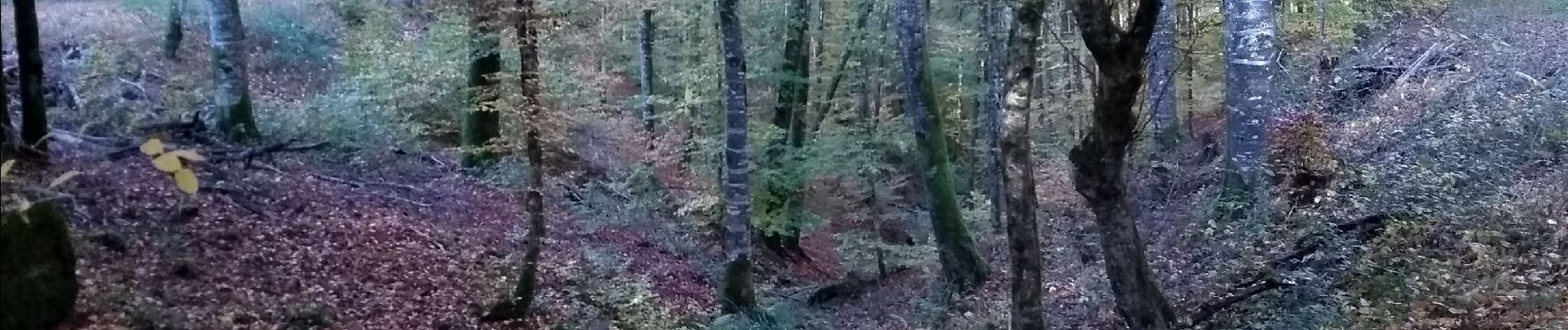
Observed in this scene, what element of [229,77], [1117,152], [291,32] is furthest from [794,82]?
[291,32]

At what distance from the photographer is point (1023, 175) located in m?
8.05

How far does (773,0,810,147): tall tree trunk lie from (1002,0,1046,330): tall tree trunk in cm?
796

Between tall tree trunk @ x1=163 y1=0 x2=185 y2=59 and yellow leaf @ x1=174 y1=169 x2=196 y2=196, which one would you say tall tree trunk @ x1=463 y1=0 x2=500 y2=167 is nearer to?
yellow leaf @ x1=174 y1=169 x2=196 y2=196

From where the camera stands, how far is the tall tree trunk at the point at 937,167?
1349 centimetres

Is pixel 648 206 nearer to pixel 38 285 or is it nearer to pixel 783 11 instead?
pixel 783 11

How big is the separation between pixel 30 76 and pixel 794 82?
9862 millimetres

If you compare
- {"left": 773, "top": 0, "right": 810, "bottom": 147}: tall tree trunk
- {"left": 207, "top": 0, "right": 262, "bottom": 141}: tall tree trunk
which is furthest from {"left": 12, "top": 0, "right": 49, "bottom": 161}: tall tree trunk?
{"left": 773, "top": 0, "right": 810, "bottom": 147}: tall tree trunk

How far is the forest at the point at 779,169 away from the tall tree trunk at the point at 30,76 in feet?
0.11

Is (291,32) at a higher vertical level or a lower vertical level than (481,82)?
higher

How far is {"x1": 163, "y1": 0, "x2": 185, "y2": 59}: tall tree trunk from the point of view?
1905 cm

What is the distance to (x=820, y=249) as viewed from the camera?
18.3 meters

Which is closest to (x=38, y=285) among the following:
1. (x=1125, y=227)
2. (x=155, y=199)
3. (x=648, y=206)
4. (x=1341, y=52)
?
(x=155, y=199)

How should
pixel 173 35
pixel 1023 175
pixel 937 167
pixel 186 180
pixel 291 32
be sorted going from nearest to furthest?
pixel 186 180 < pixel 1023 175 < pixel 937 167 < pixel 173 35 < pixel 291 32

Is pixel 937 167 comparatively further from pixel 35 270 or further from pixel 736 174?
pixel 35 270
